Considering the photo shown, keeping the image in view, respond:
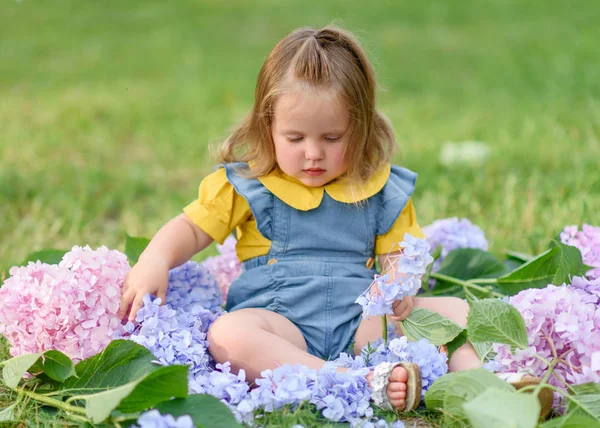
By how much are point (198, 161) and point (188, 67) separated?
3.09 meters

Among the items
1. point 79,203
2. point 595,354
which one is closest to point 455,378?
point 595,354

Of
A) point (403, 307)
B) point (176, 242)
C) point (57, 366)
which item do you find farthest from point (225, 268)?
point (57, 366)

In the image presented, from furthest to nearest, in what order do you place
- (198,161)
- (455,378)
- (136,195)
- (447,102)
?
(447,102)
(198,161)
(136,195)
(455,378)

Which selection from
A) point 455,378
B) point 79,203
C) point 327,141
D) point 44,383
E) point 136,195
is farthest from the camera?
point 136,195

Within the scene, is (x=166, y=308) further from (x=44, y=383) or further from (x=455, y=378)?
(x=455, y=378)

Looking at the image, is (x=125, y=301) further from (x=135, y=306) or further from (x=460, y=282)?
(x=460, y=282)

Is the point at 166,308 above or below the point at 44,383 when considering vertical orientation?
above

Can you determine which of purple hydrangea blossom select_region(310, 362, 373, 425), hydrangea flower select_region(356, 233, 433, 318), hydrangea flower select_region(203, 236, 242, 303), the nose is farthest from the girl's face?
purple hydrangea blossom select_region(310, 362, 373, 425)

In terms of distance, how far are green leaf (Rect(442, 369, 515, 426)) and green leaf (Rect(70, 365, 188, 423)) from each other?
0.64 metres

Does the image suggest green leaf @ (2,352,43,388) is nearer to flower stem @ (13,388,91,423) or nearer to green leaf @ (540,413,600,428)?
flower stem @ (13,388,91,423)

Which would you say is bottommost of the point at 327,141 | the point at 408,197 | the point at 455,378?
the point at 455,378

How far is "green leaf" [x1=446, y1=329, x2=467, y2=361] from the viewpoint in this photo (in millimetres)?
2355

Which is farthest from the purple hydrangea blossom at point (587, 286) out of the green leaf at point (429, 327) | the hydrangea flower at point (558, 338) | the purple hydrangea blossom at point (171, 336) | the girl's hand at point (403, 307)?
the purple hydrangea blossom at point (171, 336)

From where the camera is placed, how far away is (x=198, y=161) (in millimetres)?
5031
